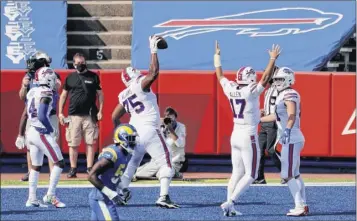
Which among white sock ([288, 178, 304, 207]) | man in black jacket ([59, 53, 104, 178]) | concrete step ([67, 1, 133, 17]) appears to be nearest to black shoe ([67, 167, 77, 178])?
man in black jacket ([59, 53, 104, 178])

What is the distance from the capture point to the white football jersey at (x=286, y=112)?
10.9 m

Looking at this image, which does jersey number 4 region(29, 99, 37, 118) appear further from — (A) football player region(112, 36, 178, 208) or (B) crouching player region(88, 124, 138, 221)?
(B) crouching player region(88, 124, 138, 221)

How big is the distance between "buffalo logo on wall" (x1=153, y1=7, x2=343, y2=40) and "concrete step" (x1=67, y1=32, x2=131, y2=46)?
1.15m

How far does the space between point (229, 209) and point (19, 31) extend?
7.69 metres

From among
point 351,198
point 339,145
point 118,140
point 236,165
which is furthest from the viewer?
point 339,145

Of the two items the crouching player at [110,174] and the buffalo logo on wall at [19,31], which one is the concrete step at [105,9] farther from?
the crouching player at [110,174]

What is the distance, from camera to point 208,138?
617 inches

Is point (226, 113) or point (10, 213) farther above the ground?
point (226, 113)

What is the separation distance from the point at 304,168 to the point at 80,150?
3837mm

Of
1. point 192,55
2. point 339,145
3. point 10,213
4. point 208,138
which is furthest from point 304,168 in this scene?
point 10,213

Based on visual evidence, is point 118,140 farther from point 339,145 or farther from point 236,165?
point 339,145

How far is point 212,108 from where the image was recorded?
15656mm

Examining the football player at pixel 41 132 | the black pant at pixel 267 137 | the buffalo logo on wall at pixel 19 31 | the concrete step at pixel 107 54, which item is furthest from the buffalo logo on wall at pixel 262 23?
the football player at pixel 41 132

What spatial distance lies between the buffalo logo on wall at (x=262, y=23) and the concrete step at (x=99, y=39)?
3.79 ft
